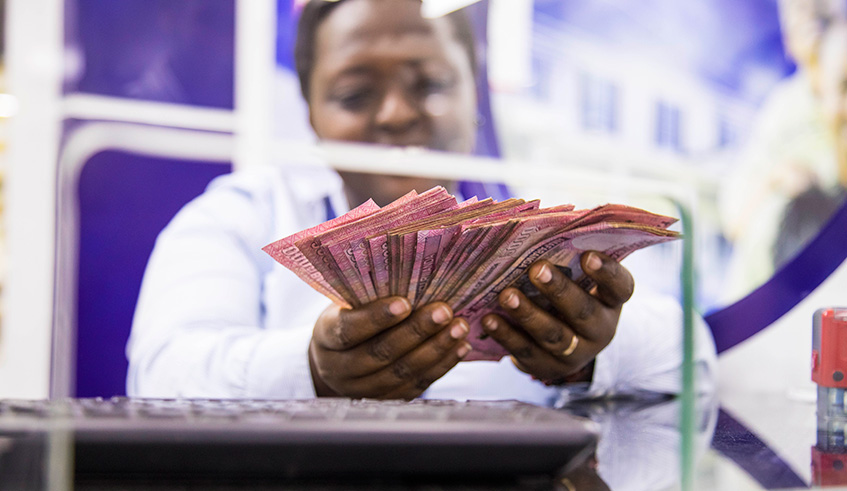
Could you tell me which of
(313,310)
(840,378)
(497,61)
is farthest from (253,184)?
(840,378)

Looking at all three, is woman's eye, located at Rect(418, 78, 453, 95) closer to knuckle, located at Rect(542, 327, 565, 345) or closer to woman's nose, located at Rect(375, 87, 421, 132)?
woman's nose, located at Rect(375, 87, 421, 132)

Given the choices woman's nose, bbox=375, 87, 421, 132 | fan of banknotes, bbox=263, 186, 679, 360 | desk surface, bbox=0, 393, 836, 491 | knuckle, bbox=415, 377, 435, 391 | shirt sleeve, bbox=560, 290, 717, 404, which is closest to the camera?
desk surface, bbox=0, 393, 836, 491

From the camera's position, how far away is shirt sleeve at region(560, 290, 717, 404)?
4.28ft

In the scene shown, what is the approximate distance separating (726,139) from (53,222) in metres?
1.86

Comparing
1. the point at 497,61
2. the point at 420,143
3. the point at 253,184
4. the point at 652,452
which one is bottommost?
the point at 652,452

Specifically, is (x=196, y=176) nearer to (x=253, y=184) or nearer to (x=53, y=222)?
(x=253, y=184)

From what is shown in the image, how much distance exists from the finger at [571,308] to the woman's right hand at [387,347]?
0.36 feet

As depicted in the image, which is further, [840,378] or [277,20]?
[277,20]

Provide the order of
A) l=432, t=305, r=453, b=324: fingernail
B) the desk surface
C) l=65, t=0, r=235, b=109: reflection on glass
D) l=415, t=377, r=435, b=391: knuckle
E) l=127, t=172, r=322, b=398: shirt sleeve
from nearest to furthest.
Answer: the desk surface → l=432, t=305, r=453, b=324: fingernail → l=415, t=377, r=435, b=391: knuckle → l=127, t=172, r=322, b=398: shirt sleeve → l=65, t=0, r=235, b=109: reflection on glass

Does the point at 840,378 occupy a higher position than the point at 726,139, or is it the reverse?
the point at 726,139

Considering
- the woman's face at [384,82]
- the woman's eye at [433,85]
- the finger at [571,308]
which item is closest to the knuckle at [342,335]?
the finger at [571,308]

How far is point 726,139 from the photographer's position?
186 centimetres

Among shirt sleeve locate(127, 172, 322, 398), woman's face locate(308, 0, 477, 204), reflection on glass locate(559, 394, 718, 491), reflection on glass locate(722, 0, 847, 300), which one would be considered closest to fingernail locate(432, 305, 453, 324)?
reflection on glass locate(559, 394, 718, 491)

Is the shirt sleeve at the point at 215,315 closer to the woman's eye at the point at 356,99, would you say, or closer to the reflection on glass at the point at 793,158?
the woman's eye at the point at 356,99
